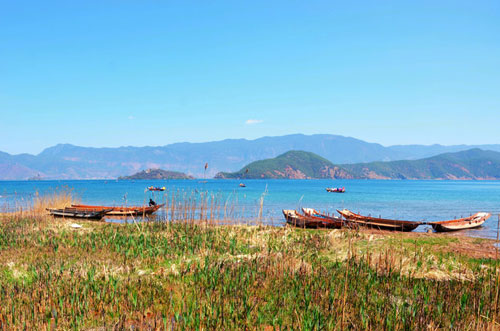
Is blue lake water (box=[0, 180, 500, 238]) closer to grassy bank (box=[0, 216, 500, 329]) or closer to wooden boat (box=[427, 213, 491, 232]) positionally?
wooden boat (box=[427, 213, 491, 232])

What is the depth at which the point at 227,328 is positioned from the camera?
5.89m

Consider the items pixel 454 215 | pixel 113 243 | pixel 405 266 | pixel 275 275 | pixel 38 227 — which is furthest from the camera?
pixel 454 215

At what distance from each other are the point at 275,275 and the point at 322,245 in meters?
6.07

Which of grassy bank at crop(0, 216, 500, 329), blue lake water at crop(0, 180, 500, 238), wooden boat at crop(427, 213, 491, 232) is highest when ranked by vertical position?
grassy bank at crop(0, 216, 500, 329)

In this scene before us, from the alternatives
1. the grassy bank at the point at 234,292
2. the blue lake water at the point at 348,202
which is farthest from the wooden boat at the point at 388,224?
the grassy bank at the point at 234,292

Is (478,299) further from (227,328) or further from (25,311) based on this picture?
(25,311)

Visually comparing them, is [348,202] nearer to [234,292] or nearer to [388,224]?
[388,224]

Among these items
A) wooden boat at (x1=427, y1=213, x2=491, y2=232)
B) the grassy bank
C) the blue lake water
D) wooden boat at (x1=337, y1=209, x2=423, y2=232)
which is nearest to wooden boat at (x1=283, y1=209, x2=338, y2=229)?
the blue lake water

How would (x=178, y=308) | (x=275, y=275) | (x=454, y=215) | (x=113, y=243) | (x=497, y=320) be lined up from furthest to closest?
(x=454, y=215) < (x=113, y=243) < (x=275, y=275) < (x=178, y=308) < (x=497, y=320)

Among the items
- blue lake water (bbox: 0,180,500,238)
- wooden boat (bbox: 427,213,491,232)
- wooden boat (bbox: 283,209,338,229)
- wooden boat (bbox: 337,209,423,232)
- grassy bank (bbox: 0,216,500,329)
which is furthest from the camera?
blue lake water (bbox: 0,180,500,238)

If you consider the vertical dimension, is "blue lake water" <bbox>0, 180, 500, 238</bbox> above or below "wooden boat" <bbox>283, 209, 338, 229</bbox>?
below

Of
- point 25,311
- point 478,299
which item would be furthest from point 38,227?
point 478,299

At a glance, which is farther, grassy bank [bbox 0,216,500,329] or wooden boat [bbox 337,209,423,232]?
wooden boat [bbox 337,209,423,232]

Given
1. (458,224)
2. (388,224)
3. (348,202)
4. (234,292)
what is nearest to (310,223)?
(388,224)
